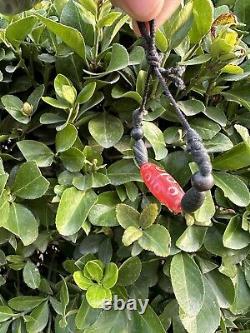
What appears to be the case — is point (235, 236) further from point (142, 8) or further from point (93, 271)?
point (142, 8)

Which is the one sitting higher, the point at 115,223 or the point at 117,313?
the point at 115,223

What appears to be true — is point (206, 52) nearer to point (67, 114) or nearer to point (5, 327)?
point (67, 114)

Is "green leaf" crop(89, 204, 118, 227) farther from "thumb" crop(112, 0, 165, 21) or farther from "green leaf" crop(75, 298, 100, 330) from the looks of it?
"thumb" crop(112, 0, 165, 21)

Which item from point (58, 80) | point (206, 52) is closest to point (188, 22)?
point (206, 52)

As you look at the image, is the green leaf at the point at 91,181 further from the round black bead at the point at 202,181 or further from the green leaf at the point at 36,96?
the round black bead at the point at 202,181

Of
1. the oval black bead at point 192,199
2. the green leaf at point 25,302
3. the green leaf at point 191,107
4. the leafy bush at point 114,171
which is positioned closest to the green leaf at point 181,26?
the leafy bush at point 114,171

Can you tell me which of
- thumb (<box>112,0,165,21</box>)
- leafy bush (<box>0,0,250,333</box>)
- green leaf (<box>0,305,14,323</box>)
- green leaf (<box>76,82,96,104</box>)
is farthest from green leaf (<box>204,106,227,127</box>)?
green leaf (<box>0,305,14,323</box>)

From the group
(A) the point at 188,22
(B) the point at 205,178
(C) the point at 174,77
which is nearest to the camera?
(B) the point at 205,178
